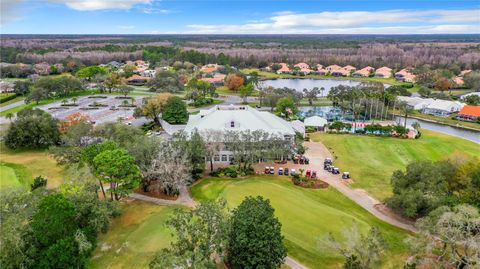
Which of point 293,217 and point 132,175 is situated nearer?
point 293,217

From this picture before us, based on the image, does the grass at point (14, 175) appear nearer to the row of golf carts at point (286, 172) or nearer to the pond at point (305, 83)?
the row of golf carts at point (286, 172)

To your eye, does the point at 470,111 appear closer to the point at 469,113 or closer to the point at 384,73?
the point at 469,113

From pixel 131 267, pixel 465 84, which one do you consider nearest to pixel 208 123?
pixel 131 267

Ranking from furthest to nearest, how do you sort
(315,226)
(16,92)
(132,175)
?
(16,92) < (132,175) < (315,226)

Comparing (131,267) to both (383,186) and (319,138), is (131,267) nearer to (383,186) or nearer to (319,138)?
(383,186)

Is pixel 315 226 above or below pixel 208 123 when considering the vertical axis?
below

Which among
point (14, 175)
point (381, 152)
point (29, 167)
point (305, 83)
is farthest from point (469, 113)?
point (14, 175)

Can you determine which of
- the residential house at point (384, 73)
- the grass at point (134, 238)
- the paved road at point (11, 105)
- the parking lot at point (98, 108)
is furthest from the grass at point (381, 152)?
the residential house at point (384, 73)
